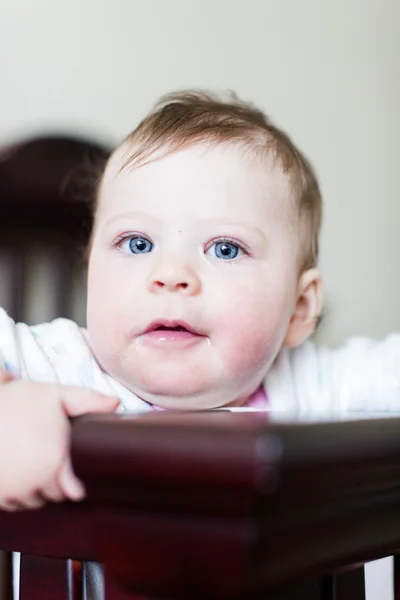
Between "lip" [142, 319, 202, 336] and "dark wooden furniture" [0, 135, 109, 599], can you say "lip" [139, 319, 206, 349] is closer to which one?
"lip" [142, 319, 202, 336]

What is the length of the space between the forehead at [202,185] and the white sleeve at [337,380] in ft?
0.76

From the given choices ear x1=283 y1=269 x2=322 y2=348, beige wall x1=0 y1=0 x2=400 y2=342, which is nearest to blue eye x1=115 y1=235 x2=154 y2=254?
Answer: ear x1=283 y1=269 x2=322 y2=348

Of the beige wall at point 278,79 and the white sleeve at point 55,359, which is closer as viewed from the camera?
the white sleeve at point 55,359

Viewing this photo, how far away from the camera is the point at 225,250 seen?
0.80m

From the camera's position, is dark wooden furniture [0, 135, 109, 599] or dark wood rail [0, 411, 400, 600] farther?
dark wooden furniture [0, 135, 109, 599]

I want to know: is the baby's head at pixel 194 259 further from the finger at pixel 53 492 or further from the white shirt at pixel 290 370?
the finger at pixel 53 492

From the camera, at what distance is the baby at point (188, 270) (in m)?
0.76

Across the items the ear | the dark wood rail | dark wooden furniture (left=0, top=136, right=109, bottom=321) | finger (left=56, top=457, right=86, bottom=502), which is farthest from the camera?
dark wooden furniture (left=0, top=136, right=109, bottom=321)

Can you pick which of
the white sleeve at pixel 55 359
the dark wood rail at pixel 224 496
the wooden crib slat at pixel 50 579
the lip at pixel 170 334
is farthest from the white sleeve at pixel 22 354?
the dark wood rail at pixel 224 496

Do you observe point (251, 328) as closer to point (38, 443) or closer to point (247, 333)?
point (247, 333)

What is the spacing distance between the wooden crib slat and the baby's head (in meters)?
0.25

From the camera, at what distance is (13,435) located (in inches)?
18.4

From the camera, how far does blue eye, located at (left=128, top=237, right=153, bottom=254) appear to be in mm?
→ 804

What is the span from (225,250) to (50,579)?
38 centimetres
